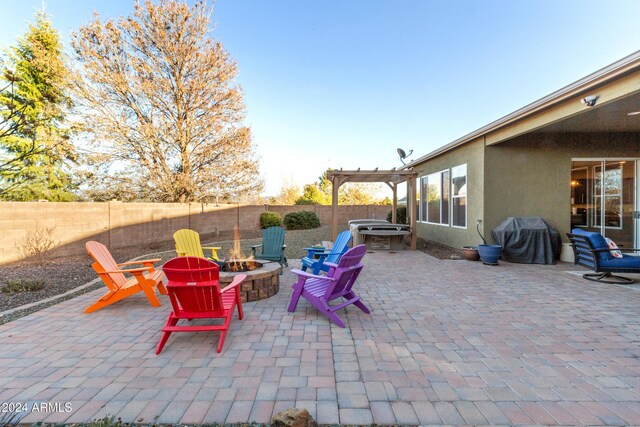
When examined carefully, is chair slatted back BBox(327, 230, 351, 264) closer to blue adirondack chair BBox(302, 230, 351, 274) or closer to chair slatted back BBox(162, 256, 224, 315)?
blue adirondack chair BBox(302, 230, 351, 274)

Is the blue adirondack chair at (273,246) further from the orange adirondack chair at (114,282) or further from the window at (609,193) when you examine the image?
→ the window at (609,193)

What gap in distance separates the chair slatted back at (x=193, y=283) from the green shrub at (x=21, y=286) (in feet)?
11.5

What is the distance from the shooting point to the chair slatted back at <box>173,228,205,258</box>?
17.1 ft

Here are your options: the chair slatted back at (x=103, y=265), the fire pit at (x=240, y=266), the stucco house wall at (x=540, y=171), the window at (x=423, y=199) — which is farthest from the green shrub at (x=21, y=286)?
the window at (x=423, y=199)

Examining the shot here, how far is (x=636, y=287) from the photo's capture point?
189 inches

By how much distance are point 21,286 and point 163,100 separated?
1014 cm

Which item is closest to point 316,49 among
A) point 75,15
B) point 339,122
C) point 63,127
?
point 339,122

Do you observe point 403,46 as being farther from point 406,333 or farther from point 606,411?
point 606,411

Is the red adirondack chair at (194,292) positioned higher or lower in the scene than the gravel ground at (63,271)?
higher

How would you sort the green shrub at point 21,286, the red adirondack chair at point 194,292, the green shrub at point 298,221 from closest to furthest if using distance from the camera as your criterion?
1. the red adirondack chair at point 194,292
2. the green shrub at point 21,286
3. the green shrub at point 298,221

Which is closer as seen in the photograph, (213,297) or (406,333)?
(213,297)

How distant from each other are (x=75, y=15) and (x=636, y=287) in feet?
60.2

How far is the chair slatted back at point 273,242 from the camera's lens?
19.2ft

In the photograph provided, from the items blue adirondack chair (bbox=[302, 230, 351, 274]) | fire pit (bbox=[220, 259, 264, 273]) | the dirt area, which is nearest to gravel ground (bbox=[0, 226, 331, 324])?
fire pit (bbox=[220, 259, 264, 273])
